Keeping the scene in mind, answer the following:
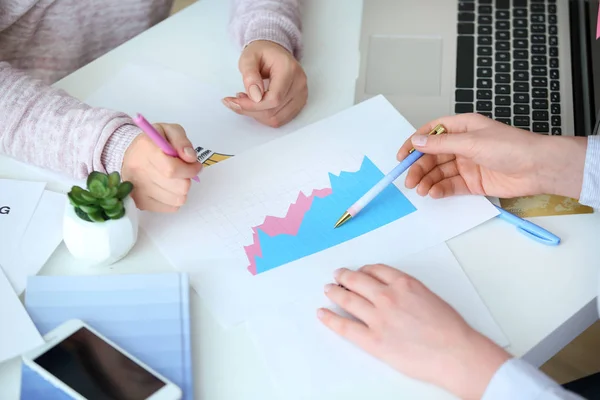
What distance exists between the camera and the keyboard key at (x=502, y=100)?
1116 millimetres

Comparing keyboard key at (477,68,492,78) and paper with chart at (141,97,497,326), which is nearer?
paper with chart at (141,97,497,326)

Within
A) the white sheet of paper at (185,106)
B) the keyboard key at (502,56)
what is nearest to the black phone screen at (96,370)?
the white sheet of paper at (185,106)

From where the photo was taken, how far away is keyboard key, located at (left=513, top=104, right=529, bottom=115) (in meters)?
1.09

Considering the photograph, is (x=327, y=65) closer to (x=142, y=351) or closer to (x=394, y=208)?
(x=394, y=208)

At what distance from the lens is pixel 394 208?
33.8 inches

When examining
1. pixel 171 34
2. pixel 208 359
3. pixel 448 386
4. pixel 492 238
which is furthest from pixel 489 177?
pixel 171 34

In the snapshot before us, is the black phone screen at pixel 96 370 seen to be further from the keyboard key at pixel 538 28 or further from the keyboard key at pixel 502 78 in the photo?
the keyboard key at pixel 538 28

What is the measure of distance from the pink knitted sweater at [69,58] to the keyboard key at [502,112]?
0.31 m

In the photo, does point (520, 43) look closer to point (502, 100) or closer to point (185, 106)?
point (502, 100)

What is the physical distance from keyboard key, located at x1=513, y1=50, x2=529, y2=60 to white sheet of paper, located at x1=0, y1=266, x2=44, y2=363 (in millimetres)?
822

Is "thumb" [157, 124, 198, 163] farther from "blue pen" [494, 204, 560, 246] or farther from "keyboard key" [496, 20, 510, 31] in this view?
"keyboard key" [496, 20, 510, 31]

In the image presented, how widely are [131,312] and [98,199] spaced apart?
0.12 m

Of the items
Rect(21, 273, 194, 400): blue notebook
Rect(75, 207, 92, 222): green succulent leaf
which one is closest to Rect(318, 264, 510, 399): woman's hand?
Rect(21, 273, 194, 400): blue notebook

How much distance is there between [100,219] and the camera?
0.76 meters
